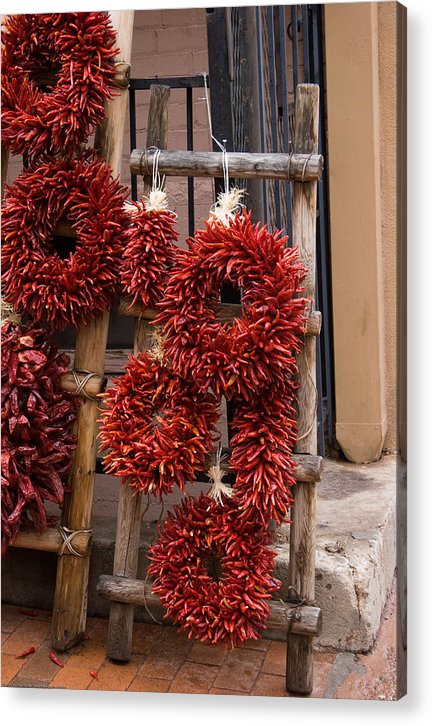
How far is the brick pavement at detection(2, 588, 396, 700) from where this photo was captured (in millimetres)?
2139

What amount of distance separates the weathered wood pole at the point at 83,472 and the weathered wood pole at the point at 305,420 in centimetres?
48

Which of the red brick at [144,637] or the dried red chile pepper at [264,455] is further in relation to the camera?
the red brick at [144,637]

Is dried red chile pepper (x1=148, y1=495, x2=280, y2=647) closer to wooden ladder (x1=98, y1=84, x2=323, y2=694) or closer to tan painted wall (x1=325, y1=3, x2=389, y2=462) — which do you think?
wooden ladder (x1=98, y1=84, x2=323, y2=694)

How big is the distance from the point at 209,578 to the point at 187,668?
30 centimetres

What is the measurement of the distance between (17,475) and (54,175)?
71cm

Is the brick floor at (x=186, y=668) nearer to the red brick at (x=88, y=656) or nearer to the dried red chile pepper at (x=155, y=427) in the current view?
the red brick at (x=88, y=656)

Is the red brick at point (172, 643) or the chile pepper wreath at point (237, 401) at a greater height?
the chile pepper wreath at point (237, 401)

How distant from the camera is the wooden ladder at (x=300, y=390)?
1991 mm

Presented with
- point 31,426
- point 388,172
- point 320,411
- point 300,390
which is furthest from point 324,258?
point 31,426

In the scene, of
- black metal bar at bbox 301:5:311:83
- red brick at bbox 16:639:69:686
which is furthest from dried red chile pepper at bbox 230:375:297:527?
black metal bar at bbox 301:5:311:83

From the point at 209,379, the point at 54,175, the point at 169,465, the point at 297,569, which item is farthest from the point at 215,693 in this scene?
the point at 54,175

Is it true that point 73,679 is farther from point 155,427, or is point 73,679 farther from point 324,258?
point 324,258

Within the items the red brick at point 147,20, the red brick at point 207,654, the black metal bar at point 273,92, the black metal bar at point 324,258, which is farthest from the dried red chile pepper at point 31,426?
the red brick at point 147,20

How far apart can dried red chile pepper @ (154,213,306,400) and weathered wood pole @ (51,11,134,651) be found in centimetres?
31
